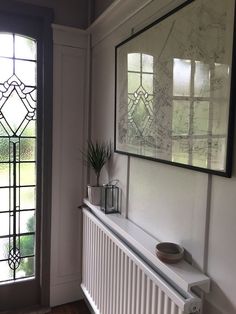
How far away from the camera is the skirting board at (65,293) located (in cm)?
236

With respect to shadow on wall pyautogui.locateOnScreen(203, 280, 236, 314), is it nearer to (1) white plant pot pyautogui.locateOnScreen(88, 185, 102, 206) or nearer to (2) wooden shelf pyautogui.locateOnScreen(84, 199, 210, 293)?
(2) wooden shelf pyautogui.locateOnScreen(84, 199, 210, 293)

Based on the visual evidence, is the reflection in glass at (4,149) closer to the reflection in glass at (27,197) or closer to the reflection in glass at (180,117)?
the reflection in glass at (27,197)

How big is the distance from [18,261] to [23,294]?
273 mm

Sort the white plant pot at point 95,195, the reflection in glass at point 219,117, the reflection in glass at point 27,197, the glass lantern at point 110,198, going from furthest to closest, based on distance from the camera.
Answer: the reflection in glass at point 27,197
the white plant pot at point 95,195
the glass lantern at point 110,198
the reflection in glass at point 219,117

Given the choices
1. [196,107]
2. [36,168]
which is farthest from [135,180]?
[36,168]

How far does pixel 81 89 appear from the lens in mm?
2330

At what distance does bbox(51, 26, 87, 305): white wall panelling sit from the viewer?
2256mm

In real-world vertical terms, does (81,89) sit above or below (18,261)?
above

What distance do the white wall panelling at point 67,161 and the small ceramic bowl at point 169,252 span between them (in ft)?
4.06

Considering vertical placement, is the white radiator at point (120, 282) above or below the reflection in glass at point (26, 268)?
above

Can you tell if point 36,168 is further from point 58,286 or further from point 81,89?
point 58,286

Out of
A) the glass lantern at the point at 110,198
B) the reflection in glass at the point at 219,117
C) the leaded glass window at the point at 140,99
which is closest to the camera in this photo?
the reflection in glass at the point at 219,117

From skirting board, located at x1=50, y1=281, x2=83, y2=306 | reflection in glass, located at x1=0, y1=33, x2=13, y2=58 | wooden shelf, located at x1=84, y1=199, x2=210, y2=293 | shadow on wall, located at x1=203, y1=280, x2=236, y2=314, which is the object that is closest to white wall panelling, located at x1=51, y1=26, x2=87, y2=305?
skirting board, located at x1=50, y1=281, x2=83, y2=306

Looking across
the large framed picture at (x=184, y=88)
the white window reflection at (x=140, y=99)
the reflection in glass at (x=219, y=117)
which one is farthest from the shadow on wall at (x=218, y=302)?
the white window reflection at (x=140, y=99)
